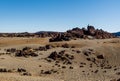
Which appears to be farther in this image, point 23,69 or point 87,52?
point 87,52

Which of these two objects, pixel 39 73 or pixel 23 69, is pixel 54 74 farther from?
pixel 23 69

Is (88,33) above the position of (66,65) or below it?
above

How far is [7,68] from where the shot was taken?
140 ft

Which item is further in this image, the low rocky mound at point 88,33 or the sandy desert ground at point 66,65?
the low rocky mound at point 88,33

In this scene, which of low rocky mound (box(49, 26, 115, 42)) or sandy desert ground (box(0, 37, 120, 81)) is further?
low rocky mound (box(49, 26, 115, 42))

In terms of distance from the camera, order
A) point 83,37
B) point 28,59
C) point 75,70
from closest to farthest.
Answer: point 75,70 < point 28,59 < point 83,37

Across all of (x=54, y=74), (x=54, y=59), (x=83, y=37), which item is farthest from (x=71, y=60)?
(x=83, y=37)

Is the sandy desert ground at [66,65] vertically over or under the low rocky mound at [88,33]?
under

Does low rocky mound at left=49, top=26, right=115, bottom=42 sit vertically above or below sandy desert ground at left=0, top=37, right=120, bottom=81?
above

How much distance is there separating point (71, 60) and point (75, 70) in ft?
24.5

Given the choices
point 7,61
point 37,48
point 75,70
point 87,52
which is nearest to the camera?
point 75,70

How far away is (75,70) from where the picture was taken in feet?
146

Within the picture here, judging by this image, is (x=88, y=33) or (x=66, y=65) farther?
(x=88, y=33)

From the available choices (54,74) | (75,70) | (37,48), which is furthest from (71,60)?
(37,48)
